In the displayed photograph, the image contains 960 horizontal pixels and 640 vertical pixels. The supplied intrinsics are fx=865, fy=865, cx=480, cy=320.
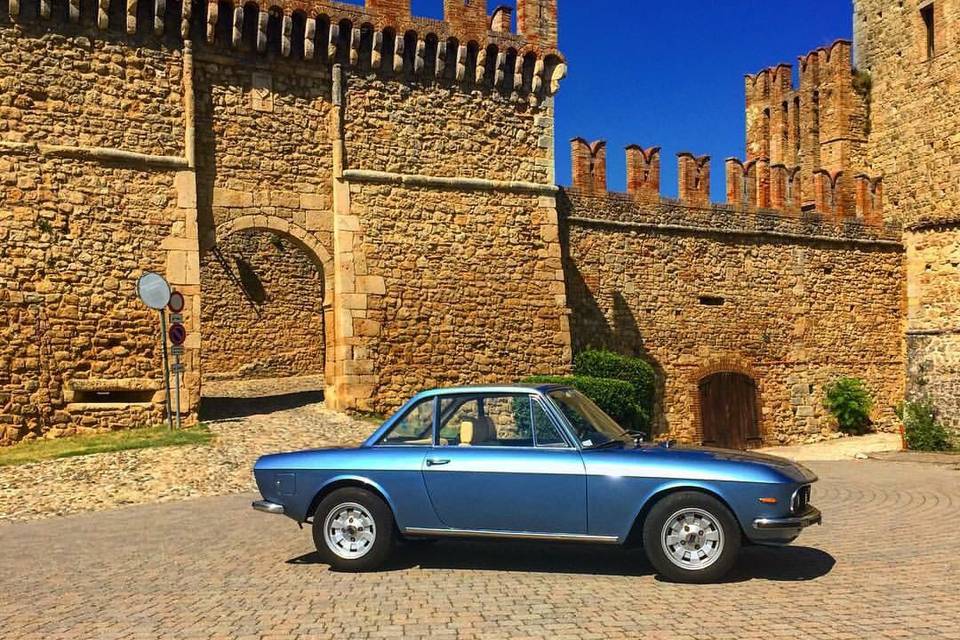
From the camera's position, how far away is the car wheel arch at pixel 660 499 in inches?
223

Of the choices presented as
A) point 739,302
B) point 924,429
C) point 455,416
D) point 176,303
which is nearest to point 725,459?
point 455,416

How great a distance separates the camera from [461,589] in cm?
559

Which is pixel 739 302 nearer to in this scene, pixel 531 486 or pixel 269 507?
pixel 531 486

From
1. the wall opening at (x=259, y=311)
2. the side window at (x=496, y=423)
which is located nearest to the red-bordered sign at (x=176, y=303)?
the side window at (x=496, y=423)

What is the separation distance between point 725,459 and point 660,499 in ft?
1.79

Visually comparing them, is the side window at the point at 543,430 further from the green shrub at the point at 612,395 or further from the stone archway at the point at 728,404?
the stone archway at the point at 728,404

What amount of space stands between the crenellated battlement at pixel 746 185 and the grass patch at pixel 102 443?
9.49 meters

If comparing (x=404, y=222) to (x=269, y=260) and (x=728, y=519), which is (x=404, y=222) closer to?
(x=269, y=260)

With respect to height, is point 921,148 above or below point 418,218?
above

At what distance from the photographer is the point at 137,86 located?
14055 millimetres

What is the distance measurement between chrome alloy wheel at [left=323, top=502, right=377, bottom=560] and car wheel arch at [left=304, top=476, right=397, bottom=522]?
137 millimetres

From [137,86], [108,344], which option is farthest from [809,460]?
[137,86]

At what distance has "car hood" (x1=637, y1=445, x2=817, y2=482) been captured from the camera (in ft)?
19.0

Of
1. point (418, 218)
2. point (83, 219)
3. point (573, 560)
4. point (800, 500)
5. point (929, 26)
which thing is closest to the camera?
point (800, 500)
